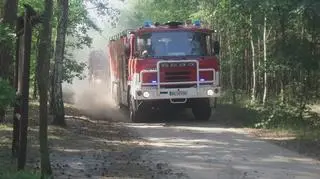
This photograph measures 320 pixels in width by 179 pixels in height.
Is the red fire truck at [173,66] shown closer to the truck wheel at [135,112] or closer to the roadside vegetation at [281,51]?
the truck wheel at [135,112]

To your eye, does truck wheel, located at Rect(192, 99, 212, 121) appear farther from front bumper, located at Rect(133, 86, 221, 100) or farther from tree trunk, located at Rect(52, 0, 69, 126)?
tree trunk, located at Rect(52, 0, 69, 126)

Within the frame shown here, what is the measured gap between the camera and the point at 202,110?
21.9 meters

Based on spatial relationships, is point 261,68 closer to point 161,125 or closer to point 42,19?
point 161,125

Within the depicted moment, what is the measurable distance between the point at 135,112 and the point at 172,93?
62.6 inches

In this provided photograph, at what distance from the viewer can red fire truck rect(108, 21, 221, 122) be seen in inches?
815

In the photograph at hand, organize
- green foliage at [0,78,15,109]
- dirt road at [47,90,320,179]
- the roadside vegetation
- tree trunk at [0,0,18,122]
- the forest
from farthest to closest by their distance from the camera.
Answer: tree trunk at [0,0,18,122] → the roadside vegetation → dirt road at [47,90,320,179] → the forest → green foliage at [0,78,15,109]

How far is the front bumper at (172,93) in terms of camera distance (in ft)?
67.9

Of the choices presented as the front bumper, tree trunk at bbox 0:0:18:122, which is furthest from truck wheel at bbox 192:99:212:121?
tree trunk at bbox 0:0:18:122

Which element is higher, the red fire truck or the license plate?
the red fire truck

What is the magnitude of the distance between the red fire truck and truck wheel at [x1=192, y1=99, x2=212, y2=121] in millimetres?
42

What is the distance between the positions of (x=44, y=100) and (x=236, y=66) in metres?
24.9

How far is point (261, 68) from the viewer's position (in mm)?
19578

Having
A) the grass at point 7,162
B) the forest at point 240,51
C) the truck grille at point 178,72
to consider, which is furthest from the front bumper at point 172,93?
the grass at point 7,162

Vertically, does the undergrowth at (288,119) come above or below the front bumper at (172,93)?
below
